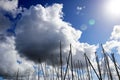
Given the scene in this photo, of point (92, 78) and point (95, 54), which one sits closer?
point (95, 54)

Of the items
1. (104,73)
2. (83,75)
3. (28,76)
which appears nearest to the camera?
(104,73)

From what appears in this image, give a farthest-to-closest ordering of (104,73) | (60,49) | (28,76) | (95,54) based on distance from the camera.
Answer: (28,76), (104,73), (95,54), (60,49)

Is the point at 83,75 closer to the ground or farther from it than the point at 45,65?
closer to the ground

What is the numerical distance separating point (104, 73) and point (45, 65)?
30.2 meters

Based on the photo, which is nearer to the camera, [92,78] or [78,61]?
[92,78]

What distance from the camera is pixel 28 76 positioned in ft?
343

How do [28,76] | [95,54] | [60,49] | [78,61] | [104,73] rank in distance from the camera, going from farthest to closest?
[28,76] < [78,61] < [104,73] < [95,54] < [60,49]

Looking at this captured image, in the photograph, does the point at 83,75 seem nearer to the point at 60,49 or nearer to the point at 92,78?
the point at 92,78

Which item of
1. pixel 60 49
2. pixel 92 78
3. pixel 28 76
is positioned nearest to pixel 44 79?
pixel 92 78

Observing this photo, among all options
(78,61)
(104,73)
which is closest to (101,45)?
(104,73)

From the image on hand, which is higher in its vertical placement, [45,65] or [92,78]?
[45,65]

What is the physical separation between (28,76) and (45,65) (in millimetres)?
20029

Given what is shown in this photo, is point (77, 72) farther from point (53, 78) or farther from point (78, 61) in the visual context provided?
point (53, 78)

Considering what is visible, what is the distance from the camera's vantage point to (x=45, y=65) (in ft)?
292
